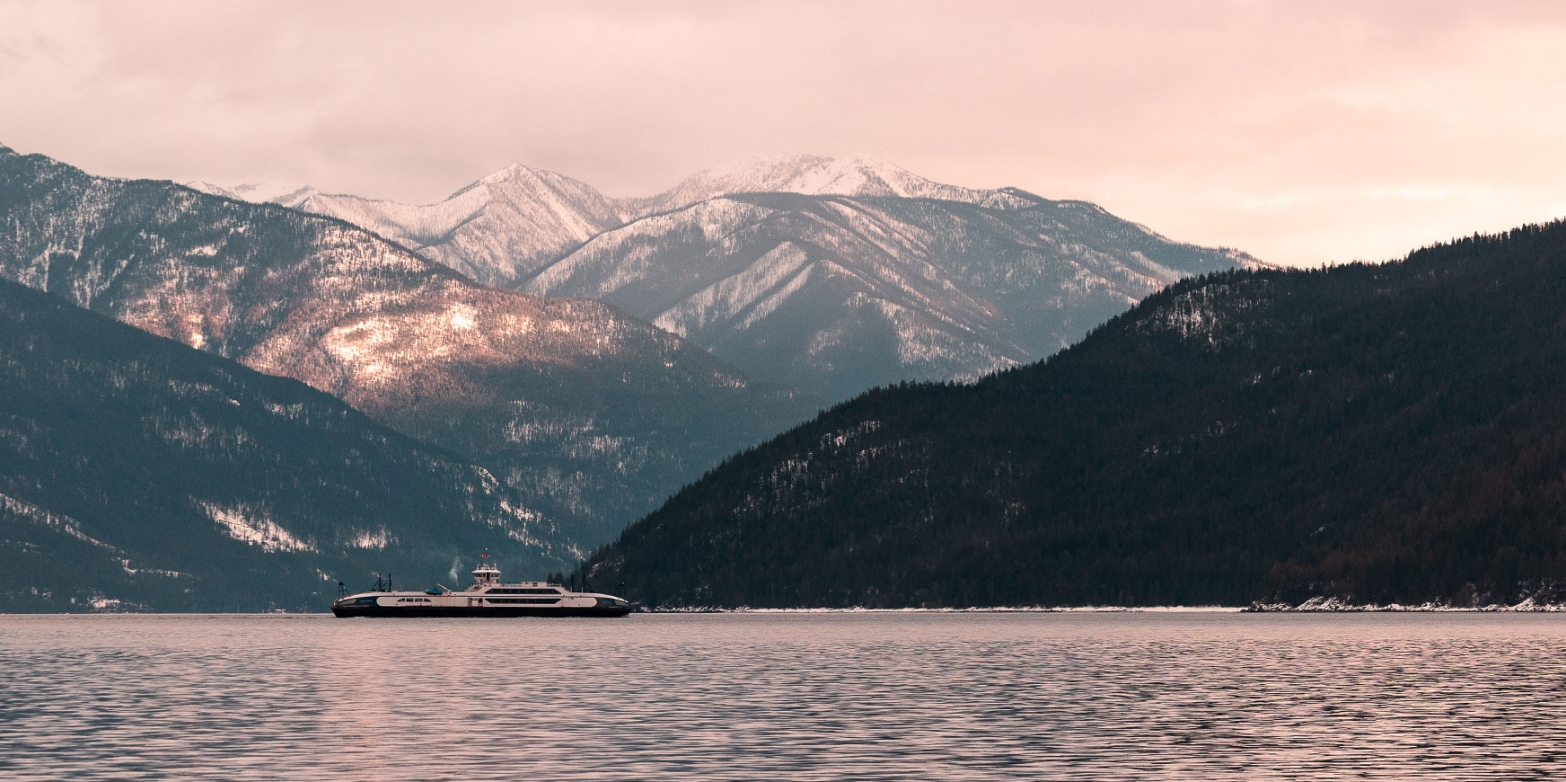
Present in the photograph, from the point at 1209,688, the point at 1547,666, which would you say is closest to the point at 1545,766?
the point at 1209,688

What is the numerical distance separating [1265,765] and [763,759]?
23862 mm

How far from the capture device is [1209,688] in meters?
161

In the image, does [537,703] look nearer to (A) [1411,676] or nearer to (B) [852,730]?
(B) [852,730]

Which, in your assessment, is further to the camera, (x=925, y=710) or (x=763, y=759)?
(x=925, y=710)

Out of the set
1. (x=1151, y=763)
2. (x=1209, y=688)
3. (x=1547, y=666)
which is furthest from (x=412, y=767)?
(x=1547, y=666)

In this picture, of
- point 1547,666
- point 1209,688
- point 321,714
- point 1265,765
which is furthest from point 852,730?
point 1547,666

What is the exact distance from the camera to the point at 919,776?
98.2 m

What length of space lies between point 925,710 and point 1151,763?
35985 millimetres

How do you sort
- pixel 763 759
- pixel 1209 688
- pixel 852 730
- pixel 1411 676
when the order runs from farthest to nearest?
pixel 1411 676 → pixel 1209 688 → pixel 852 730 → pixel 763 759

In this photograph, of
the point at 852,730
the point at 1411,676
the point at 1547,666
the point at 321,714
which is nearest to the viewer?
the point at 852,730

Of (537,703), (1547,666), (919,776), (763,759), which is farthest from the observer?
(1547,666)

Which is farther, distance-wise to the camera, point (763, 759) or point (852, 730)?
point (852, 730)

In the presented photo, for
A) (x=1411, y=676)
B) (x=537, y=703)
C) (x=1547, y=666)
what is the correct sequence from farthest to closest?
(x=1547, y=666) → (x=1411, y=676) → (x=537, y=703)

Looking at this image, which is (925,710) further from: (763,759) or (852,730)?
(763,759)
